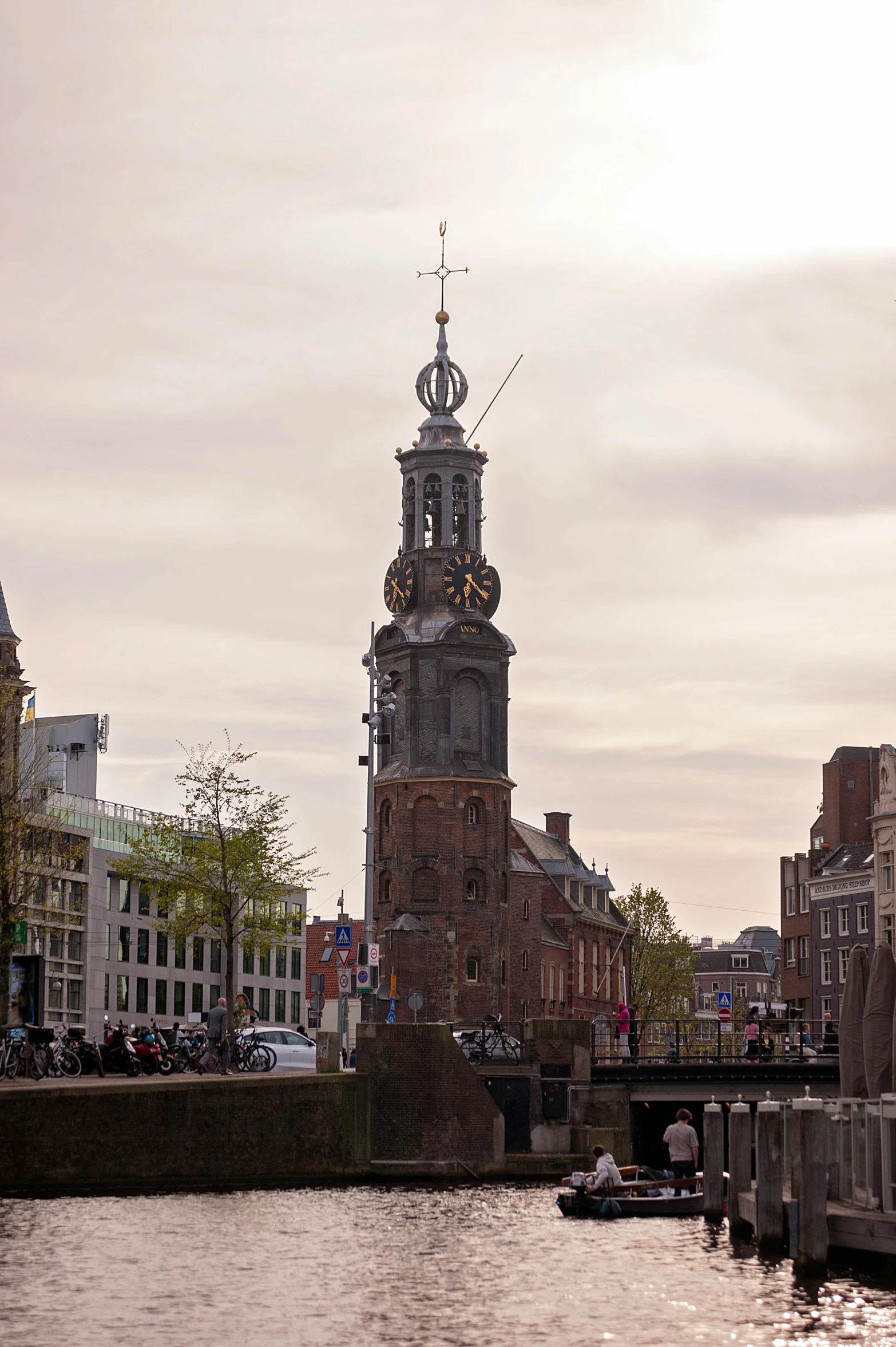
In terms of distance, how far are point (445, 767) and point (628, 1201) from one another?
225ft

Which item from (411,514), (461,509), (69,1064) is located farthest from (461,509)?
(69,1064)

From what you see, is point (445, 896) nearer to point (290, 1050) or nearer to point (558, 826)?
point (558, 826)

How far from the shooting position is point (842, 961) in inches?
4050

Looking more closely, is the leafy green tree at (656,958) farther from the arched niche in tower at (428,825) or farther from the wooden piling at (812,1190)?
the wooden piling at (812,1190)

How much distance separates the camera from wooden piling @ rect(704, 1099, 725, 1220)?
133ft

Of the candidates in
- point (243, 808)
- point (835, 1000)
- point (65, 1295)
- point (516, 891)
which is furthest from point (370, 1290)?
point (516, 891)

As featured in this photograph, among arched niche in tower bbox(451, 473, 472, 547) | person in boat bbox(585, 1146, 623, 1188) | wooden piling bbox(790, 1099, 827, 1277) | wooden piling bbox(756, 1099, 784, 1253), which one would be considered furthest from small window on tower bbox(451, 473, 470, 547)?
wooden piling bbox(790, 1099, 827, 1277)

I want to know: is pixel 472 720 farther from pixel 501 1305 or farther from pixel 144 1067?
pixel 501 1305

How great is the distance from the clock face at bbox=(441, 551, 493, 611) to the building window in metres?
26.3

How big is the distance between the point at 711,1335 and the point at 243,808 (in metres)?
48.4

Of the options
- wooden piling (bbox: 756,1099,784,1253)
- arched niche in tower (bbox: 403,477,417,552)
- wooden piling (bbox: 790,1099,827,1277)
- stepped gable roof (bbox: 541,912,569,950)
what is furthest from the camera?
stepped gable roof (bbox: 541,912,569,950)

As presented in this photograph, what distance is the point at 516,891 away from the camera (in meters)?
123

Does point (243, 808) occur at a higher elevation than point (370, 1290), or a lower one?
higher

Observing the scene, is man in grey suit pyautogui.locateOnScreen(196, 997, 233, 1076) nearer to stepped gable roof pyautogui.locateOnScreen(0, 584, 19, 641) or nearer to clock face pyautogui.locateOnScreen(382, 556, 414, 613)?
stepped gable roof pyautogui.locateOnScreen(0, 584, 19, 641)
